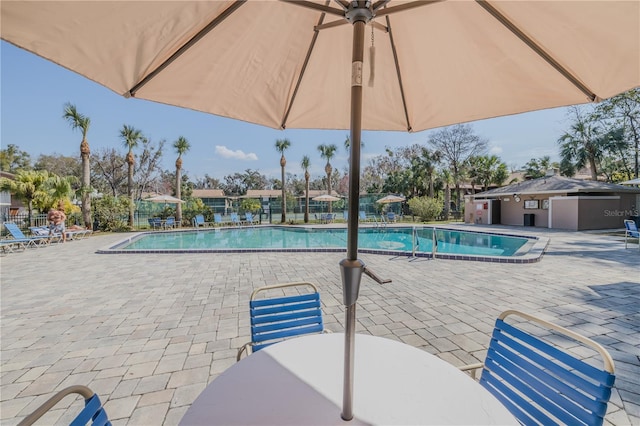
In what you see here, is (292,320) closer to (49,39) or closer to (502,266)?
(49,39)

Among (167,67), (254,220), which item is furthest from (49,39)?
(254,220)

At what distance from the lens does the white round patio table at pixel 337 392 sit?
1037 millimetres

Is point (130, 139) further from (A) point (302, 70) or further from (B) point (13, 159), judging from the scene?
(B) point (13, 159)

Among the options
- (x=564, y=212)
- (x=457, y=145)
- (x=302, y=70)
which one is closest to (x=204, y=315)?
(x=302, y=70)

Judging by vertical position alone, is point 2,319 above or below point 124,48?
below

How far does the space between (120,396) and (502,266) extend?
678 centimetres

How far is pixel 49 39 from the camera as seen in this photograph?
1.22 meters

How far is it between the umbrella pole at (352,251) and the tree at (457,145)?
83.6 ft

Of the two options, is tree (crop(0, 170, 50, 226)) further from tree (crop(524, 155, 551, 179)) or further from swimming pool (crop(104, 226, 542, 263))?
tree (crop(524, 155, 551, 179))

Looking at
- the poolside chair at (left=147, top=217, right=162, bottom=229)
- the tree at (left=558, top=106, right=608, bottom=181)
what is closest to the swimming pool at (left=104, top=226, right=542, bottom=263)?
the poolside chair at (left=147, top=217, right=162, bottom=229)

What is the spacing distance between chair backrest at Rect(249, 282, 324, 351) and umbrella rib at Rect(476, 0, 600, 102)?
1.91 m

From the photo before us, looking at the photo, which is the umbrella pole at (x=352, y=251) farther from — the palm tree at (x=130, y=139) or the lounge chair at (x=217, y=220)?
the lounge chair at (x=217, y=220)

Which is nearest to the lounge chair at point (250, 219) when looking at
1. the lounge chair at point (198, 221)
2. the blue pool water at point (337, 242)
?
the blue pool water at point (337, 242)

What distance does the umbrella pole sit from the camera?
3.25 feet
